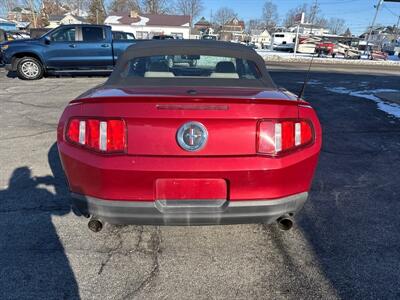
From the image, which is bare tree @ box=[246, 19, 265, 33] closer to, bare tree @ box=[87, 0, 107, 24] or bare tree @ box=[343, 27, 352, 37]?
bare tree @ box=[343, 27, 352, 37]

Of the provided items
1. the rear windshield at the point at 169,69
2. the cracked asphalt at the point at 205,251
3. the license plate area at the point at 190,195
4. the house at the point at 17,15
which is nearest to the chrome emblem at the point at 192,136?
the license plate area at the point at 190,195

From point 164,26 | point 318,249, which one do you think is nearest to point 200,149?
point 318,249

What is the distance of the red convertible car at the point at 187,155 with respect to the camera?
2.11m

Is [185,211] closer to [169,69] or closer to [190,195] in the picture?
[190,195]

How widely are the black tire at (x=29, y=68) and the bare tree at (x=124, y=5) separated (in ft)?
233

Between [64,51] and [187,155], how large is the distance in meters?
12.0

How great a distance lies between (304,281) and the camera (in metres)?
2.36

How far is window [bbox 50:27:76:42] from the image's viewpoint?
1238 centimetres

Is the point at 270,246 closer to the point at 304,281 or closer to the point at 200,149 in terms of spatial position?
the point at 304,281

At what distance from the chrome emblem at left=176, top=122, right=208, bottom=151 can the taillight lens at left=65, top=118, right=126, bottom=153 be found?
378 mm

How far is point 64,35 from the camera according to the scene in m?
12.4

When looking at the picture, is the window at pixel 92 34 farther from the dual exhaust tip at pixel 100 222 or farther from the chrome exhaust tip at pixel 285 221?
the chrome exhaust tip at pixel 285 221

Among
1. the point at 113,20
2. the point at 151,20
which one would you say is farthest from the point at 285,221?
the point at 113,20

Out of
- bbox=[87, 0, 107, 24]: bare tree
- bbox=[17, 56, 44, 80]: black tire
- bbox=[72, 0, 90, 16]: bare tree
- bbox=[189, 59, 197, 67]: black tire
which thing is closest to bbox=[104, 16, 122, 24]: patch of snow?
bbox=[87, 0, 107, 24]: bare tree
